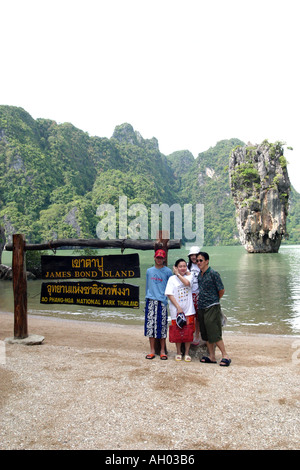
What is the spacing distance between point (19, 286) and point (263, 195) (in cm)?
5103

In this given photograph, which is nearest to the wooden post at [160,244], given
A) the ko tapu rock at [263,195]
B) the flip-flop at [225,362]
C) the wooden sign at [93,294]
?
the wooden sign at [93,294]

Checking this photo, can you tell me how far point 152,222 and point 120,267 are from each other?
9328cm

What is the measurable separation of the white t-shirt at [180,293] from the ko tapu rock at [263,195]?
49.7 metres

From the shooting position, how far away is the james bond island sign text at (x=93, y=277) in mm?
5828

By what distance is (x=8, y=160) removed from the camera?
9688 cm

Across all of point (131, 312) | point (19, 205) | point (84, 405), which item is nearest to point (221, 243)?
point (19, 205)

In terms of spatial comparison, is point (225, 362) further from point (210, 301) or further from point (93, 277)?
point (93, 277)

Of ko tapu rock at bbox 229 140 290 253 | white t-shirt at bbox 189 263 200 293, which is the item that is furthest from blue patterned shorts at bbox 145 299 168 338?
ko tapu rock at bbox 229 140 290 253

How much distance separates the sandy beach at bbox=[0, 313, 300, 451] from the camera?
2.94 meters

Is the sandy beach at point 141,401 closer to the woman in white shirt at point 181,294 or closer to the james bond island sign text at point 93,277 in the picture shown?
the woman in white shirt at point 181,294

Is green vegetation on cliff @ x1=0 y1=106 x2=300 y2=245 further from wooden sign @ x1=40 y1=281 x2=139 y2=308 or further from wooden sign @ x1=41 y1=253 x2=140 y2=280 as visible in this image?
wooden sign @ x1=40 y1=281 x2=139 y2=308

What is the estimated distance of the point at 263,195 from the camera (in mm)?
52750

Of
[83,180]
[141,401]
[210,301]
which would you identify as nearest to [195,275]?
[210,301]

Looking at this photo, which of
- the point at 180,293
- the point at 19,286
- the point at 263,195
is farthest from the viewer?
the point at 263,195
